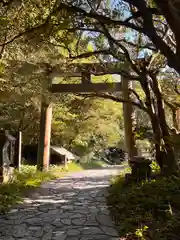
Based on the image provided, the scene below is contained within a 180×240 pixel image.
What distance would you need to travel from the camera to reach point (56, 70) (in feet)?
28.8

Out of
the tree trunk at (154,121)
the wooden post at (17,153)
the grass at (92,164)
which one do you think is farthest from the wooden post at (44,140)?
the grass at (92,164)

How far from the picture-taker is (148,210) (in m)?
4.42

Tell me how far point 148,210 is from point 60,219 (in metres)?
1.32

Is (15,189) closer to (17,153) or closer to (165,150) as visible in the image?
(17,153)

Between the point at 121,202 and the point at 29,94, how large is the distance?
4770 millimetres

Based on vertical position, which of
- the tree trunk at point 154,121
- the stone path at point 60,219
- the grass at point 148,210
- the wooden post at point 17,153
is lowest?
the stone path at point 60,219

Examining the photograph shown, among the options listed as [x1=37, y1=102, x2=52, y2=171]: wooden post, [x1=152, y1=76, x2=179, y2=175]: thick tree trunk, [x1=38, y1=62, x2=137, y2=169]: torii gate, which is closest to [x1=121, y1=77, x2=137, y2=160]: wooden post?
[x1=38, y1=62, x2=137, y2=169]: torii gate

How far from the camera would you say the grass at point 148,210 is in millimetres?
3512

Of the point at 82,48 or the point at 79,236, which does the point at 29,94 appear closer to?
the point at 82,48

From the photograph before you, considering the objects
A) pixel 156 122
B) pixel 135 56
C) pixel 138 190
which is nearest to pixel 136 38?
pixel 135 56

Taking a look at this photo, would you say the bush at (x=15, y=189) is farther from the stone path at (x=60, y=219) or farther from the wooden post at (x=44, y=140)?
the wooden post at (x=44, y=140)

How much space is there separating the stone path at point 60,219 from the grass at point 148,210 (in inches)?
8.1

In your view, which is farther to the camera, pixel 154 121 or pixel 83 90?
pixel 83 90

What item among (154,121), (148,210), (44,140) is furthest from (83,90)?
(148,210)
